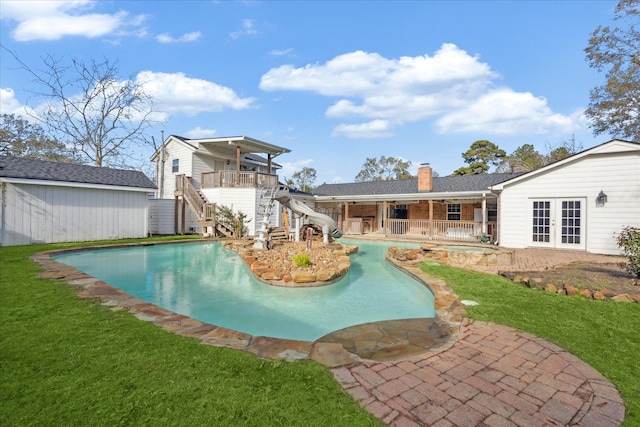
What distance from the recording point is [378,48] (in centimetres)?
1603

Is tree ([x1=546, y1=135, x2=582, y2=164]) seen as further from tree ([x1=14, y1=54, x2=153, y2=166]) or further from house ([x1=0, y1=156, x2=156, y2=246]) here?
tree ([x1=14, y1=54, x2=153, y2=166])

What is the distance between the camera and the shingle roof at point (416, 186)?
16797mm

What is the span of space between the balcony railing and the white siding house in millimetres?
11337

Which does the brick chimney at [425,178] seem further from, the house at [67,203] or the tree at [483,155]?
the tree at [483,155]

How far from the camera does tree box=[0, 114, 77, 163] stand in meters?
23.5

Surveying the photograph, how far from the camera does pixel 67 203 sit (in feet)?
38.9

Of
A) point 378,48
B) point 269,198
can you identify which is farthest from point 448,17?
point 269,198

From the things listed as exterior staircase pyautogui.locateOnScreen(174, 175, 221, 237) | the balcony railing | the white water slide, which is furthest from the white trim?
exterior staircase pyautogui.locateOnScreen(174, 175, 221, 237)

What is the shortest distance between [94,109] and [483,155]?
39.8m

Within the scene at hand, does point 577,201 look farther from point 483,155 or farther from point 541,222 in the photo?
point 483,155

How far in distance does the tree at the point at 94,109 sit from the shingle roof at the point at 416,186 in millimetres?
15173

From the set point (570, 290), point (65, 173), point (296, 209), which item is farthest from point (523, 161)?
point (65, 173)

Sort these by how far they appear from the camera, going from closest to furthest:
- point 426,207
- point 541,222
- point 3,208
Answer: point 3,208, point 541,222, point 426,207

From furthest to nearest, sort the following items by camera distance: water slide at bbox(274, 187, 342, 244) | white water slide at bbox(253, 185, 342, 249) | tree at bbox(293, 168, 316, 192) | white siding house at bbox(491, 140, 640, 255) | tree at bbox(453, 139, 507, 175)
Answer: tree at bbox(293, 168, 316, 192)
tree at bbox(453, 139, 507, 175)
water slide at bbox(274, 187, 342, 244)
white water slide at bbox(253, 185, 342, 249)
white siding house at bbox(491, 140, 640, 255)
